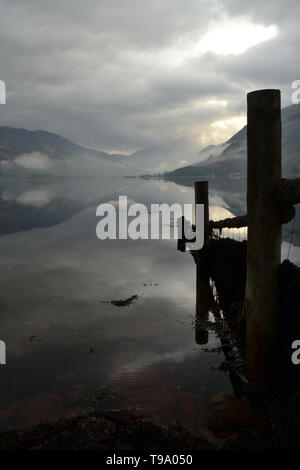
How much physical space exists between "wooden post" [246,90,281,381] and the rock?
0.58m

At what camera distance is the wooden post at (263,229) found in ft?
16.5

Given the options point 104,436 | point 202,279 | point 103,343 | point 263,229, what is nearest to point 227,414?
point 104,436

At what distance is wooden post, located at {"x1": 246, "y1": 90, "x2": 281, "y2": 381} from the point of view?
503 centimetres

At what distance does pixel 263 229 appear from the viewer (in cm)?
516

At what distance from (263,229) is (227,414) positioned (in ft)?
9.79

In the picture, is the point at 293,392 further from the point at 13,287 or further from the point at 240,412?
the point at 13,287

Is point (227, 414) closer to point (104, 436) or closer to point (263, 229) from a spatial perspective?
point (104, 436)

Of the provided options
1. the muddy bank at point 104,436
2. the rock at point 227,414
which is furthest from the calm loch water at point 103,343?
the muddy bank at point 104,436

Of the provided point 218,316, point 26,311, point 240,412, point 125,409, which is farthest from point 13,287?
point 240,412

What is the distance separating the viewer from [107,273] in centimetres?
1606

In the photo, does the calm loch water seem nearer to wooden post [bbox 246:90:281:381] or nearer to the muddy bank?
the muddy bank

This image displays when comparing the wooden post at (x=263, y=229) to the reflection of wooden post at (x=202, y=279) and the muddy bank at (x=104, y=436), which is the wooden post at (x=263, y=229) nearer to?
the muddy bank at (x=104, y=436)

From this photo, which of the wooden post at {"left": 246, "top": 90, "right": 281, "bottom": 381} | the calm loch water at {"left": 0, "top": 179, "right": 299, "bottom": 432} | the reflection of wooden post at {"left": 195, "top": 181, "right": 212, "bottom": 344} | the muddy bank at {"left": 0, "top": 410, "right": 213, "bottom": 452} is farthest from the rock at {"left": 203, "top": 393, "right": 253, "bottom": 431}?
the reflection of wooden post at {"left": 195, "top": 181, "right": 212, "bottom": 344}

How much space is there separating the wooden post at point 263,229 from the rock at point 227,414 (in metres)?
0.58
